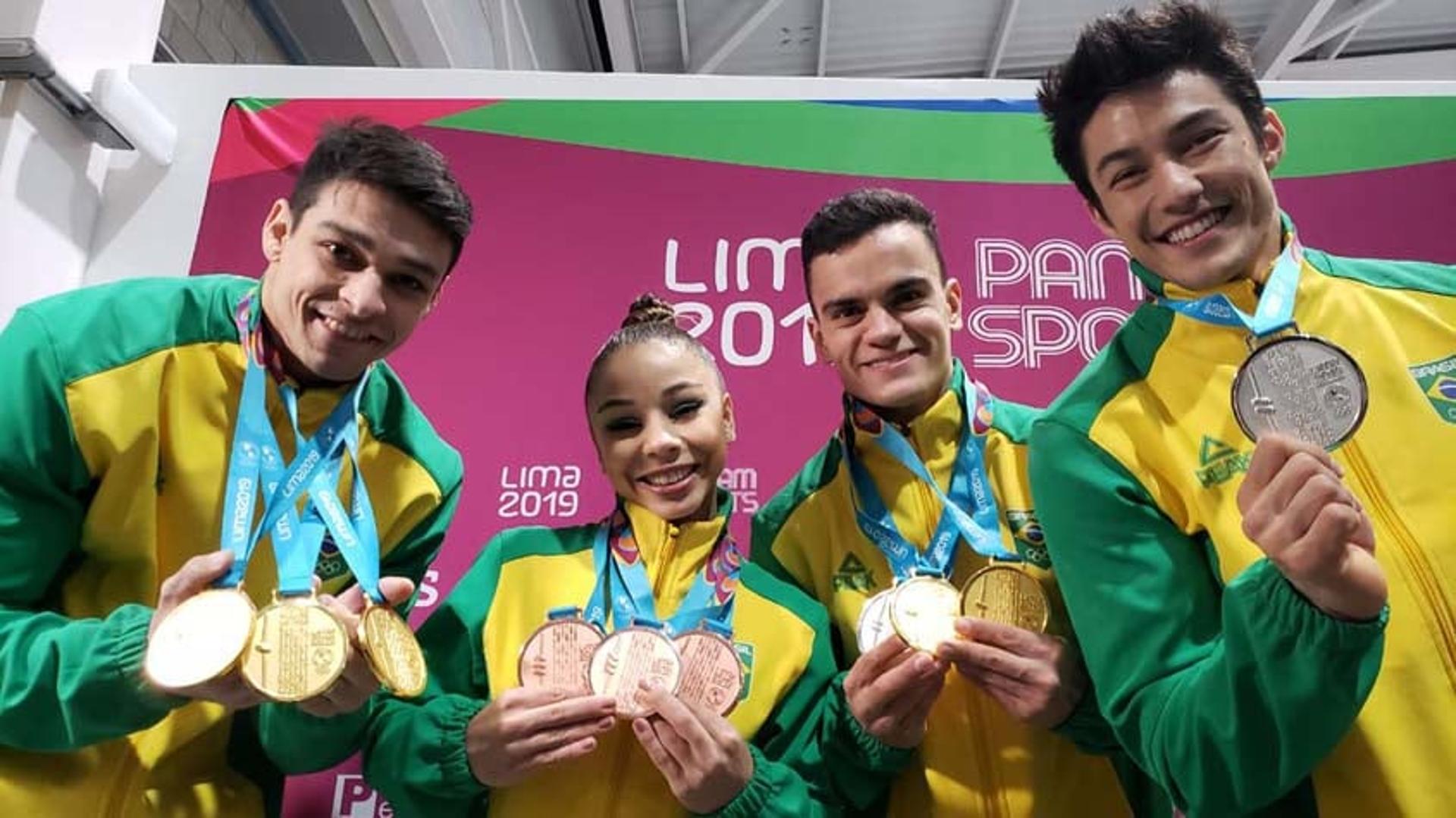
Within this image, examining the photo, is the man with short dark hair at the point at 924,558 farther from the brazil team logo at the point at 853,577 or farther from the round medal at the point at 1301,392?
the round medal at the point at 1301,392

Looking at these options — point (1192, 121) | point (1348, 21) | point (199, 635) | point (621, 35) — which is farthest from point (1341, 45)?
point (199, 635)

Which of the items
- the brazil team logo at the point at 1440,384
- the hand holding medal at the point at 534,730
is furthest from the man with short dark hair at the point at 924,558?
the brazil team logo at the point at 1440,384

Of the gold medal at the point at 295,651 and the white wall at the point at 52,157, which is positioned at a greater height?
the white wall at the point at 52,157

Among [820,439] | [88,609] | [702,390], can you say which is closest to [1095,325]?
[820,439]

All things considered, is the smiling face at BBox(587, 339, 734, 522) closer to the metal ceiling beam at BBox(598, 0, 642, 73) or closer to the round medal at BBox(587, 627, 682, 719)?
the round medal at BBox(587, 627, 682, 719)

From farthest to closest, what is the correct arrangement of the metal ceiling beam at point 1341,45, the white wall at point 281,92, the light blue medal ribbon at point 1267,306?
the metal ceiling beam at point 1341,45 < the white wall at point 281,92 < the light blue medal ribbon at point 1267,306

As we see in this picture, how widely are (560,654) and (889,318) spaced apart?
2.90 feet

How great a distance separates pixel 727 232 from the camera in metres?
2.90

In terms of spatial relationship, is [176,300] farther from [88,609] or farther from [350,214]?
[88,609]

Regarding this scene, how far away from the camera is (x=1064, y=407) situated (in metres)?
1.63

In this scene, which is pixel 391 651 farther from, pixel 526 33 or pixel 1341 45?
pixel 1341 45

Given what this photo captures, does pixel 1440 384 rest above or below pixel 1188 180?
below

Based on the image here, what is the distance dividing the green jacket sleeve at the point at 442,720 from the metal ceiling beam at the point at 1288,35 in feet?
17.4

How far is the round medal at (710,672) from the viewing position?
66.1 inches
